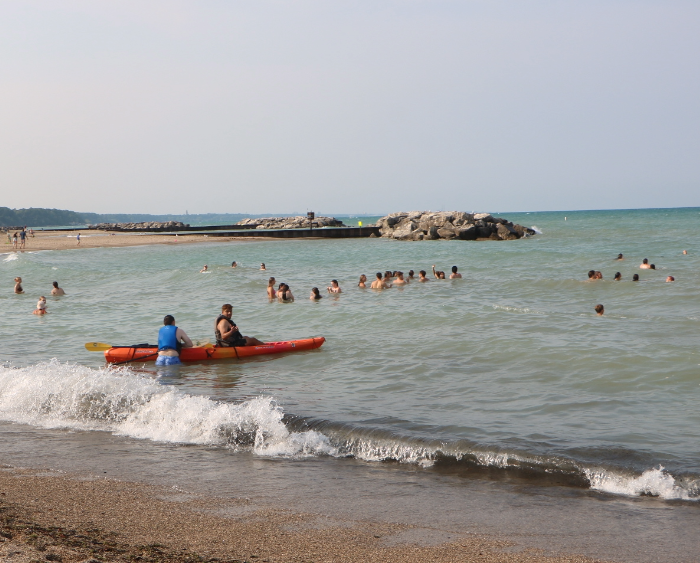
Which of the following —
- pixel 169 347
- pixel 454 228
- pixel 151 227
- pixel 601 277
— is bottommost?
pixel 169 347

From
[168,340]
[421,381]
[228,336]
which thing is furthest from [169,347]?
[421,381]

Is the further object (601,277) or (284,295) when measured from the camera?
(601,277)

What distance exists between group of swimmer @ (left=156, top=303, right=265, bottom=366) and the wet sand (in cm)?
628

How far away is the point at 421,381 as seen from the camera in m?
10.5

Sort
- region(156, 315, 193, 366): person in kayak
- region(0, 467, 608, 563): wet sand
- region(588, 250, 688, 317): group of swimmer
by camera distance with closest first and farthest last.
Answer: region(0, 467, 608, 563): wet sand < region(156, 315, 193, 366): person in kayak < region(588, 250, 688, 317): group of swimmer

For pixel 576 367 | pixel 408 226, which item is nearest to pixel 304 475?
pixel 576 367

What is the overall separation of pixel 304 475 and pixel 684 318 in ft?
40.8

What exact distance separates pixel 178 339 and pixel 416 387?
5.10 meters

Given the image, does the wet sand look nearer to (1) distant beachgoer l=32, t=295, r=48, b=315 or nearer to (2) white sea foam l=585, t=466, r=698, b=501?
(2) white sea foam l=585, t=466, r=698, b=501

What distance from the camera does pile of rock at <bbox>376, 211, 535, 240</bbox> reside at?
57844 mm

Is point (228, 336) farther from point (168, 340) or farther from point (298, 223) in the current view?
point (298, 223)

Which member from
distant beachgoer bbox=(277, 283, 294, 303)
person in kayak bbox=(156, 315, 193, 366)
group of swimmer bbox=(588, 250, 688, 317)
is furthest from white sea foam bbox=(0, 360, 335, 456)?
group of swimmer bbox=(588, 250, 688, 317)

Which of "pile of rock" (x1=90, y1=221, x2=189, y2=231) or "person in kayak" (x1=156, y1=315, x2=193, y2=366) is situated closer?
"person in kayak" (x1=156, y1=315, x2=193, y2=366)

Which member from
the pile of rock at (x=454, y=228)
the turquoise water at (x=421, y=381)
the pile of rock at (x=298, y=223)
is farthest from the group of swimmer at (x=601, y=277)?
→ the pile of rock at (x=298, y=223)
